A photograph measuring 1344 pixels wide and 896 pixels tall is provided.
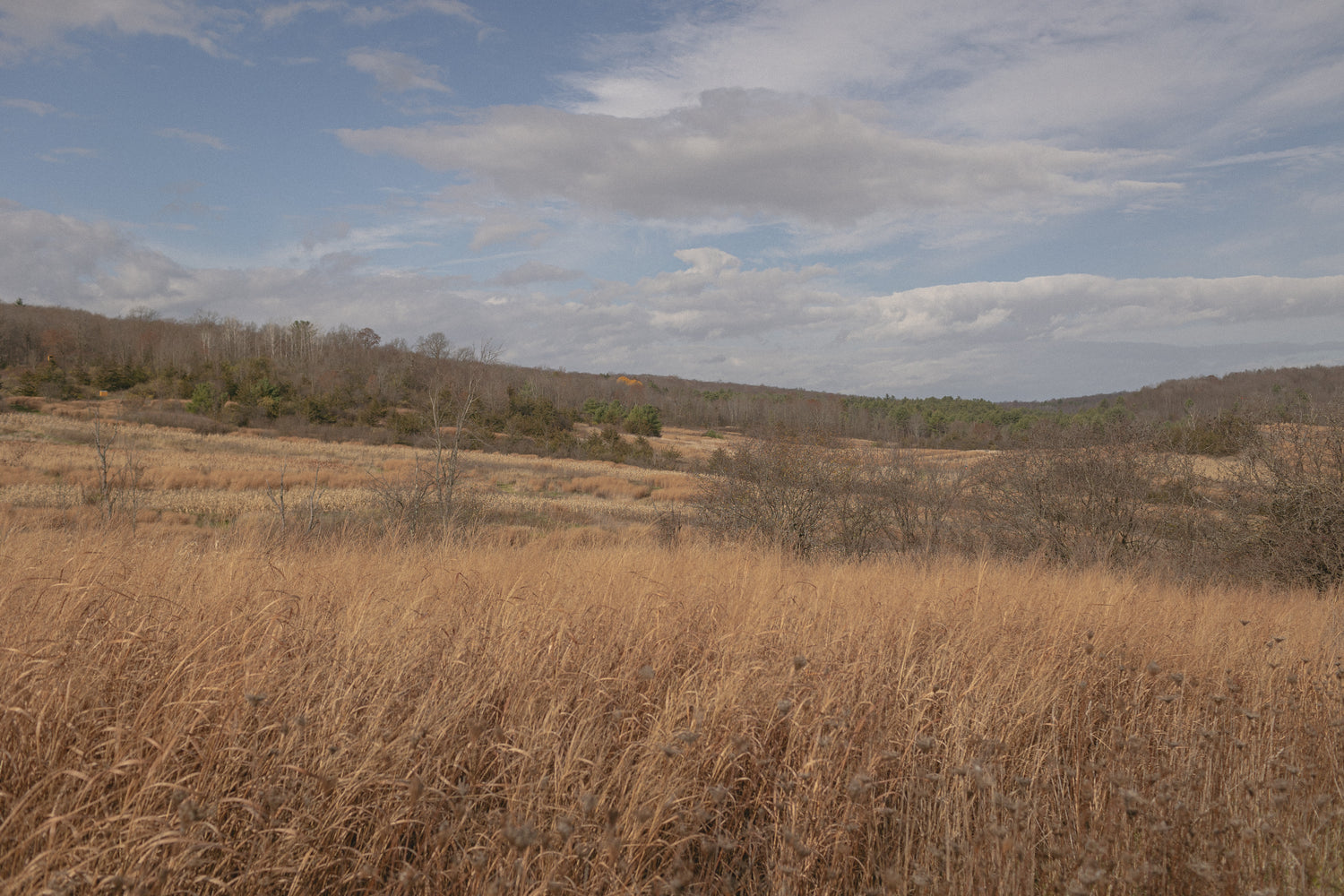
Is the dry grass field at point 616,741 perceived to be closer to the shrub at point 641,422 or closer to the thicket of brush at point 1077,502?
the thicket of brush at point 1077,502

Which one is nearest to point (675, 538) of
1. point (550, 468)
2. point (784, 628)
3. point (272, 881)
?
point (784, 628)

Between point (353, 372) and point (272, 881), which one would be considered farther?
point (353, 372)

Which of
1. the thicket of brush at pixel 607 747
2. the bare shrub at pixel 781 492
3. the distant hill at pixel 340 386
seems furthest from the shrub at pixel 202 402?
the thicket of brush at pixel 607 747

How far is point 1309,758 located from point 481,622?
5.02 meters

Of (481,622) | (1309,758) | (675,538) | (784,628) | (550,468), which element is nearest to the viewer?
(1309,758)

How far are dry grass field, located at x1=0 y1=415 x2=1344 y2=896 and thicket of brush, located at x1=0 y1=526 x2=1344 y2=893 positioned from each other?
23mm

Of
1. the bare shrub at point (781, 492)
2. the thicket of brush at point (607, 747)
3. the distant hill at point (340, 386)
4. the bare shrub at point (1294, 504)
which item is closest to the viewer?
the thicket of brush at point (607, 747)

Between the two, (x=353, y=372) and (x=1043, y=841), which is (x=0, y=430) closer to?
(x=353, y=372)

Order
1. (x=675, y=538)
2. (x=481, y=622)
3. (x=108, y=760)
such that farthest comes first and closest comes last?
(x=675, y=538)
(x=481, y=622)
(x=108, y=760)

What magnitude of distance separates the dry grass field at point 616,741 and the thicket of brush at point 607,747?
0.02 m

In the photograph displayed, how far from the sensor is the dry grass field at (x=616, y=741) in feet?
8.04

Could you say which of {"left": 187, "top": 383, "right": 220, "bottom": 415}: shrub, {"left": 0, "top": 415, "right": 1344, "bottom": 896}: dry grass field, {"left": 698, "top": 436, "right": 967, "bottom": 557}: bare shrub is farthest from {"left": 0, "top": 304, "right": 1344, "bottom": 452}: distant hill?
{"left": 0, "top": 415, "right": 1344, "bottom": 896}: dry grass field

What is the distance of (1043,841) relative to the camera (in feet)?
9.92

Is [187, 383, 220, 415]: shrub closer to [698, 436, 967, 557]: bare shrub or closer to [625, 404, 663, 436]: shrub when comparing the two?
[625, 404, 663, 436]: shrub
